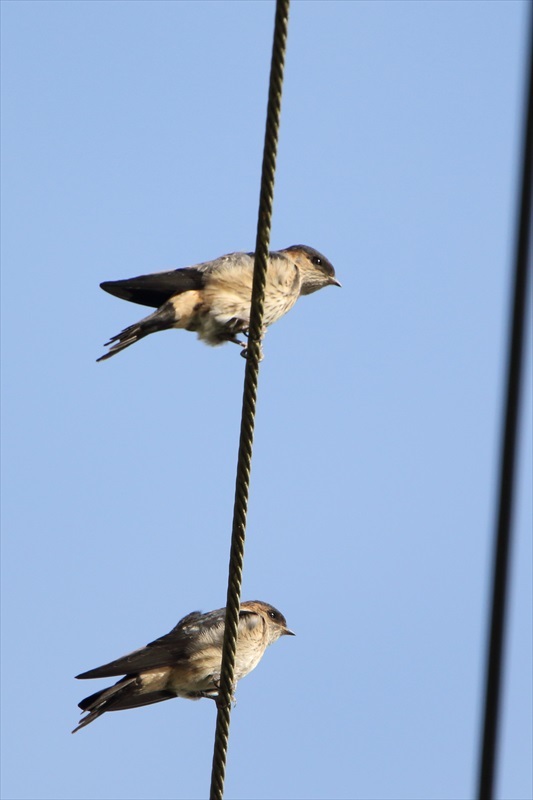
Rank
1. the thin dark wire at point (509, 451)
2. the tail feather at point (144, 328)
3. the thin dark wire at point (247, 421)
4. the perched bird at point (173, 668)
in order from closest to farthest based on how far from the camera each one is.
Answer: the thin dark wire at point (509, 451) → the thin dark wire at point (247, 421) → the tail feather at point (144, 328) → the perched bird at point (173, 668)

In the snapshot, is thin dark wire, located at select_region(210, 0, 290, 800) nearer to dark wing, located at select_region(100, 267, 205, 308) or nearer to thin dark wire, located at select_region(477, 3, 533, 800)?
thin dark wire, located at select_region(477, 3, 533, 800)

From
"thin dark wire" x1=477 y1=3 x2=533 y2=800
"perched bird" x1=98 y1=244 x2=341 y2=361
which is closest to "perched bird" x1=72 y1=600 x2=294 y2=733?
"perched bird" x1=98 y1=244 x2=341 y2=361

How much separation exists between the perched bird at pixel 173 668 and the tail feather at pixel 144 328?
2.05 metres

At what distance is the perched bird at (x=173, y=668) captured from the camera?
7.67 metres

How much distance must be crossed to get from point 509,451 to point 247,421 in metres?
2.64

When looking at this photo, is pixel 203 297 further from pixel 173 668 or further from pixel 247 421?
pixel 247 421

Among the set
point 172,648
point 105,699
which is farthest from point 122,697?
point 172,648

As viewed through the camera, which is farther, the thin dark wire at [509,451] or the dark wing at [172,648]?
the dark wing at [172,648]

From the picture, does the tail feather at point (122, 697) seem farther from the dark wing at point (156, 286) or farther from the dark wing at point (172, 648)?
the dark wing at point (156, 286)

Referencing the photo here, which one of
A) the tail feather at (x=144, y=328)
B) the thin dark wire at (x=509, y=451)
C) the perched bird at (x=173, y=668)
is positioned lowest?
the thin dark wire at (x=509, y=451)

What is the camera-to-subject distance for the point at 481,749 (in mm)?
2121

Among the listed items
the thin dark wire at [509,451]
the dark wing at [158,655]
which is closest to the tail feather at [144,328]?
the dark wing at [158,655]

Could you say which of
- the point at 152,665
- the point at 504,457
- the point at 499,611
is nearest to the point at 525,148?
the point at 504,457

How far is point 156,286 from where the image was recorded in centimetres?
741
